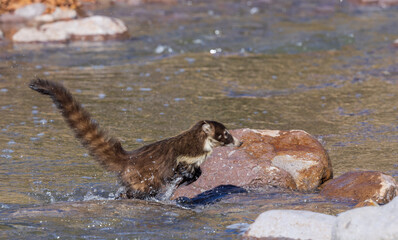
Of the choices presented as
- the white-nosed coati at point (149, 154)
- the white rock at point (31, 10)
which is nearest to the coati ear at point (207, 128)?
the white-nosed coati at point (149, 154)

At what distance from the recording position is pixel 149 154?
672cm

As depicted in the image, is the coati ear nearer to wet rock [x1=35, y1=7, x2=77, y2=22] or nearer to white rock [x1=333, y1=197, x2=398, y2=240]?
white rock [x1=333, y1=197, x2=398, y2=240]

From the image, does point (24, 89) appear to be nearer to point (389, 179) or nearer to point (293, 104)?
point (293, 104)

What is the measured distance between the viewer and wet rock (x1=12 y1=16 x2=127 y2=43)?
16.4 m

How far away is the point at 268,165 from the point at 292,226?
1.99 metres

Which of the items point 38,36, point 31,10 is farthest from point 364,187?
point 31,10

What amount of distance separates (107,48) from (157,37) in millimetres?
1855

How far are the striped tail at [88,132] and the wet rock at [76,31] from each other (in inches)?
400

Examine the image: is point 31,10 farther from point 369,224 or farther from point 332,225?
point 369,224

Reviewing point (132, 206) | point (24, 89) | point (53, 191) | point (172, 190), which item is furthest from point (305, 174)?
point (24, 89)

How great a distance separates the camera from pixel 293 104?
11000mm

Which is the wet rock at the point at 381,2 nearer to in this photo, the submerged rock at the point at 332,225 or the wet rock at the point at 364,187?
the wet rock at the point at 364,187

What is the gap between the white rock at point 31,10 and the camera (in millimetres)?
18906

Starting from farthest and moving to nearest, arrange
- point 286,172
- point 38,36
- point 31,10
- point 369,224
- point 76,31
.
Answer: point 31,10 < point 76,31 < point 38,36 < point 286,172 < point 369,224
